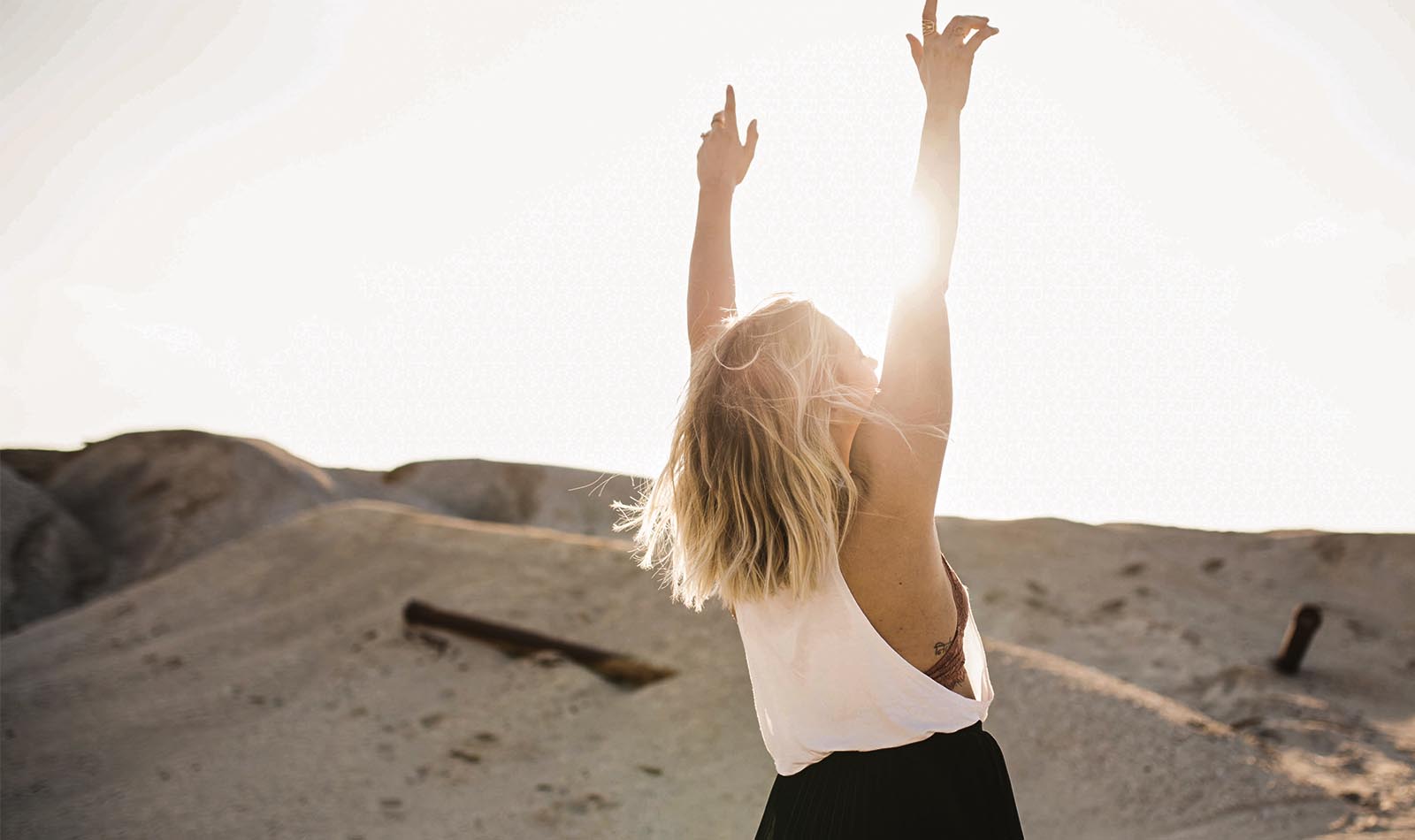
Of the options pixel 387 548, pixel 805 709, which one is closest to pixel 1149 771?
pixel 805 709

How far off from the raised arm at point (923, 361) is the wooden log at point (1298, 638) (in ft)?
38.0

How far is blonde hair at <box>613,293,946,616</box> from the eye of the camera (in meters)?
1.41

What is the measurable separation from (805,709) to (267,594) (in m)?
9.12

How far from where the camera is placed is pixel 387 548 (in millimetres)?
9898

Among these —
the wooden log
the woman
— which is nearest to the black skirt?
the woman

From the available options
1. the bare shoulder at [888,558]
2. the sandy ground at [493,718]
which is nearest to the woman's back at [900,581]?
the bare shoulder at [888,558]

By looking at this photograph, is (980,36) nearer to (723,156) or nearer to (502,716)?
(723,156)

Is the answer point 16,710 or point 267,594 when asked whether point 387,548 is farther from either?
point 16,710

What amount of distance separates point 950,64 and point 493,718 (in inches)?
256

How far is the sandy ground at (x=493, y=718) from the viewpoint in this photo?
20.1 feet

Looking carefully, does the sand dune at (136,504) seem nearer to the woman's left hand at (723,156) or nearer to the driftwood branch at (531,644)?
the driftwood branch at (531,644)

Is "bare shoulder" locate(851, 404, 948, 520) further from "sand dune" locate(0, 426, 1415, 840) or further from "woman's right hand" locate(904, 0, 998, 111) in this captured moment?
"sand dune" locate(0, 426, 1415, 840)

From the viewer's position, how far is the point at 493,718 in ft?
23.5

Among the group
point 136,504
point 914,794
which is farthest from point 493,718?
point 136,504
